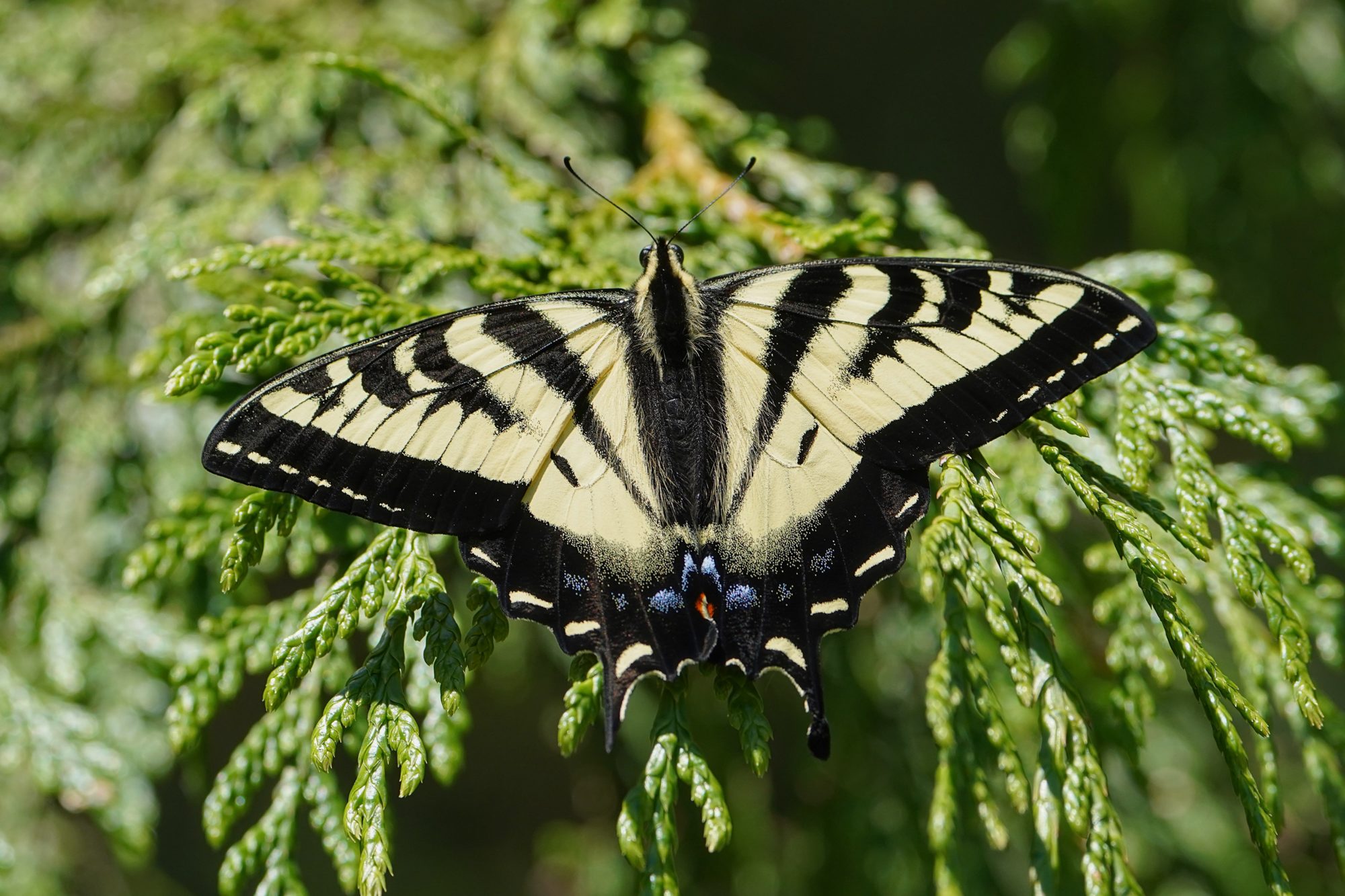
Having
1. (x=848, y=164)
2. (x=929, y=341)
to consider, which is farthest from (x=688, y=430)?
(x=848, y=164)

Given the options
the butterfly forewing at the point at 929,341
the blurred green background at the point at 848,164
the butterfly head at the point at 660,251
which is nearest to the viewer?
the butterfly forewing at the point at 929,341

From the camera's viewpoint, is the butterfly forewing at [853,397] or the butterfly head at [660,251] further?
the butterfly head at [660,251]

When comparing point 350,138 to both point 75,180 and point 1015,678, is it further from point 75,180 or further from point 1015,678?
point 1015,678

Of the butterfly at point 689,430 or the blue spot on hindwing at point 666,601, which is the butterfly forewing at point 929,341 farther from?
the blue spot on hindwing at point 666,601

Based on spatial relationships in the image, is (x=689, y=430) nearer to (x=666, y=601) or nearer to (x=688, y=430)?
(x=688, y=430)

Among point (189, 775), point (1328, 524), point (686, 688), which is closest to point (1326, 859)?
point (1328, 524)

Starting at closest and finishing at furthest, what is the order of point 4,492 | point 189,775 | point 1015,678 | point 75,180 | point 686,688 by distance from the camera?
point 1015,678, point 686,688, point 189,775, point 4,492, point 75,180

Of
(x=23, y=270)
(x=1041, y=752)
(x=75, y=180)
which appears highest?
(x=75, y=180)

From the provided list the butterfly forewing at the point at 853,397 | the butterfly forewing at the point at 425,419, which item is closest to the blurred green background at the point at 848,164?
the butterfly forewing at the point at 853,397

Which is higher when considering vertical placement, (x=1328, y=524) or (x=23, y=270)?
(x=23, y=270)
